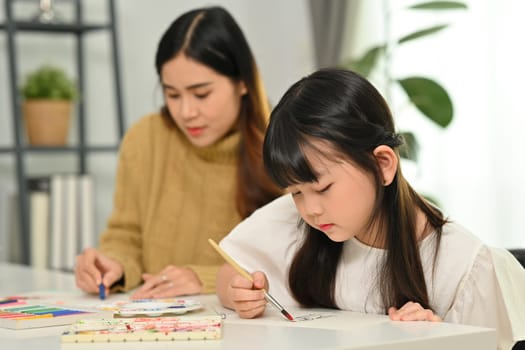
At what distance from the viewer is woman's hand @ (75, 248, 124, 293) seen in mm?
1788

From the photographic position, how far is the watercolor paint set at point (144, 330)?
43.6 inches

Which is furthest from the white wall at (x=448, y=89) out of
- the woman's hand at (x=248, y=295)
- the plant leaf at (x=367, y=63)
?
the woman's hand at (x=248, y=295)

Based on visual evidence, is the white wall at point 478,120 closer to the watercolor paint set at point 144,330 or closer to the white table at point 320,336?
the white table at point 320,336

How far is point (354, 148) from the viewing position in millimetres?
1346

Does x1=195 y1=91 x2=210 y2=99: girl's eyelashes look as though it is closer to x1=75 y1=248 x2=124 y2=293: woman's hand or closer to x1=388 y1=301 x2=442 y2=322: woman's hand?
x1=75 y1=248 x2=124 y2=293: woman's hand

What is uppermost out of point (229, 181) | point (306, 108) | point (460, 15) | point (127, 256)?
point (460, 15)

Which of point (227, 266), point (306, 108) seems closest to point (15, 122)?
point (227, 266)

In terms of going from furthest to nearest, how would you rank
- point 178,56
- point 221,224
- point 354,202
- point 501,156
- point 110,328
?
point 501,156 < point 221,224 < point 178,56 < point 354,202 < point 110,328

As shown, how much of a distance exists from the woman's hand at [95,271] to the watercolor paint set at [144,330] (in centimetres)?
61

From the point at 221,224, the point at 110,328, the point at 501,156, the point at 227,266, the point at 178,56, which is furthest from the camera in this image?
the point at 501,156

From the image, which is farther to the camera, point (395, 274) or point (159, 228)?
point (159, 228)

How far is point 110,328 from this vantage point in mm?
1146

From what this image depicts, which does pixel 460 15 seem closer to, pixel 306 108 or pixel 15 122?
pixel 15 122

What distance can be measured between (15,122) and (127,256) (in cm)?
145
